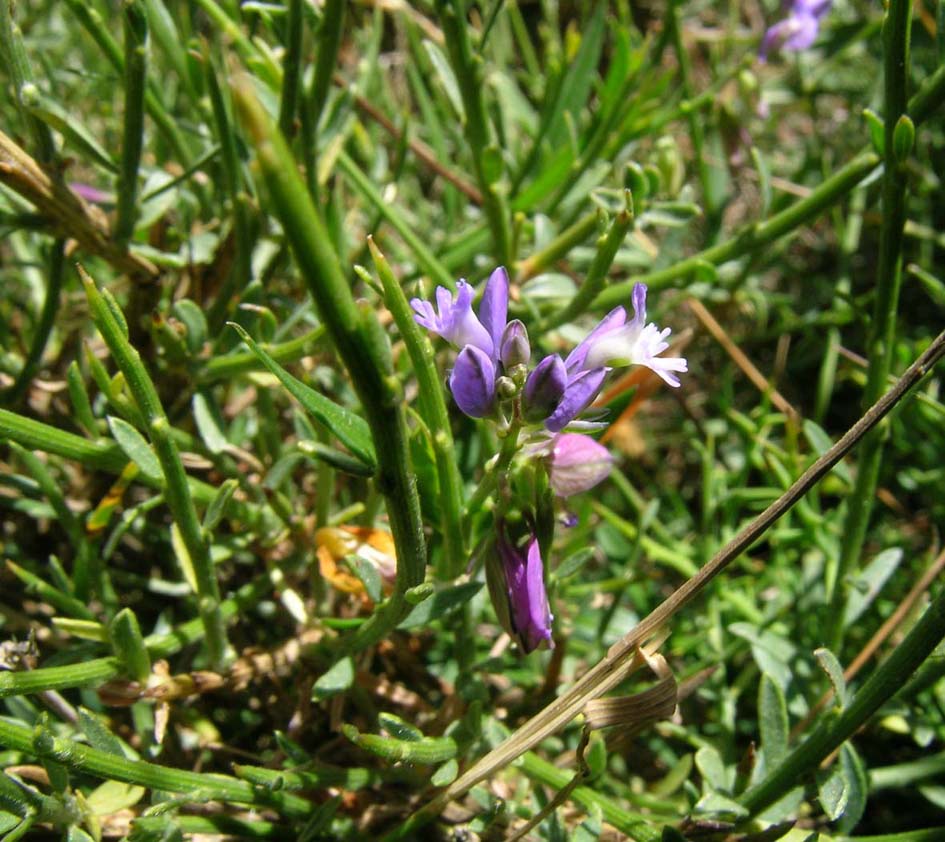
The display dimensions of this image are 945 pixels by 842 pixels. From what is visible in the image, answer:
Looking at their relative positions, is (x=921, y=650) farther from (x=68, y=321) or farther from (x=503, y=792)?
(x=68, y=321)

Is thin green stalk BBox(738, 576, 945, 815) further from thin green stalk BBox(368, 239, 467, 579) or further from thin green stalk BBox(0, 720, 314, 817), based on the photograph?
thin green stalk BBox(0, 720, 314, 817)

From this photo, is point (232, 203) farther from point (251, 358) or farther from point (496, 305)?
point (496, 305)

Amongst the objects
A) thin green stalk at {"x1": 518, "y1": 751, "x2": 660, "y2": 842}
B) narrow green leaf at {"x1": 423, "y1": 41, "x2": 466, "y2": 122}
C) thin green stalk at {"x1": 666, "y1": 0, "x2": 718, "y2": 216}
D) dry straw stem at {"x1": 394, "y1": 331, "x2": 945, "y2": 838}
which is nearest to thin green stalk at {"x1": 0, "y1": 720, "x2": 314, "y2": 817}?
dry straw stem at {"x1": 394, "y1": 331, "x2": 945, "y2": 838}

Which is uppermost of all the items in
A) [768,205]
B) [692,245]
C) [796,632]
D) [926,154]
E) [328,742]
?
[768,205]

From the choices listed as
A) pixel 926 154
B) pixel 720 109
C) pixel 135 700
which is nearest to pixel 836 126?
pixel 926 154

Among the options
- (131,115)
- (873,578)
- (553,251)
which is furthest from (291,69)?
(873,578)

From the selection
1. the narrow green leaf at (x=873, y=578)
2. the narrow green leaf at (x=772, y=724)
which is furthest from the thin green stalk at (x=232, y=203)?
the narrow green leaf at (x=873, y=578)
